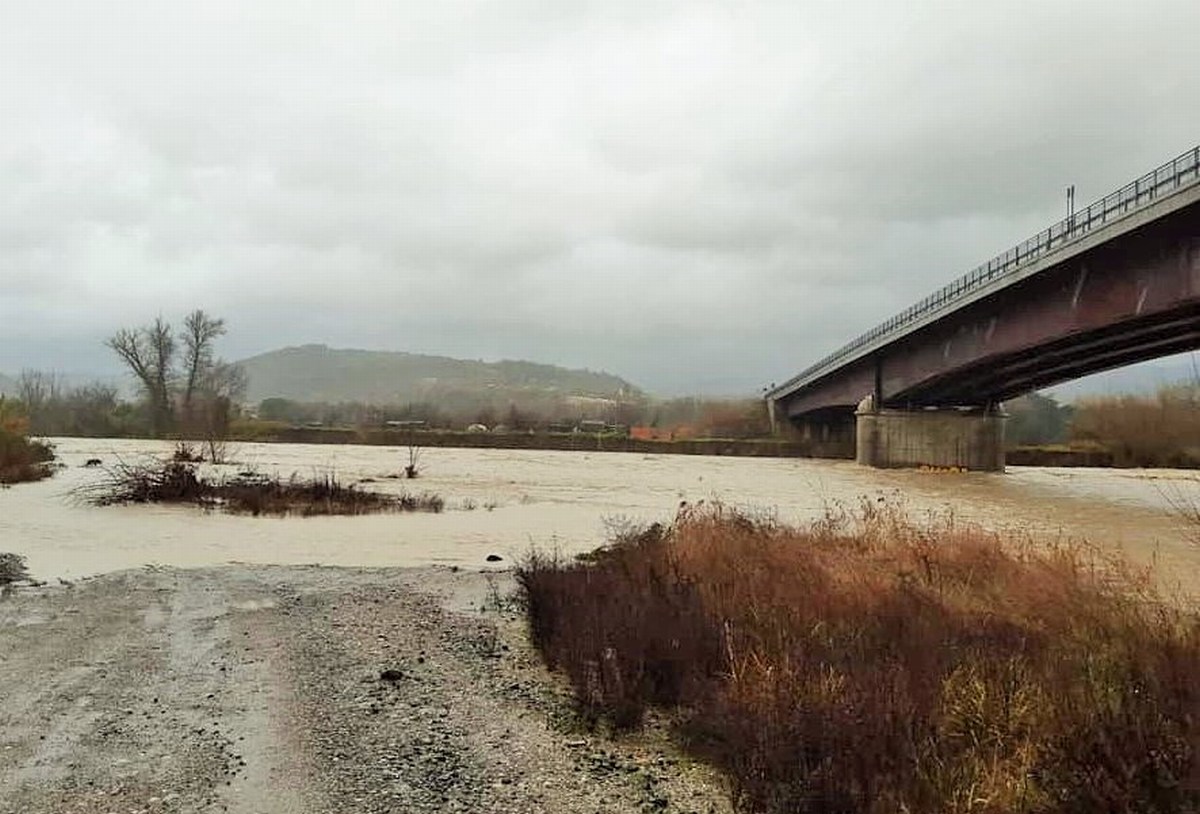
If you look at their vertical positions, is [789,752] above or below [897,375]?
below

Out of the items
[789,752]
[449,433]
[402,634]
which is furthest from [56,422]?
[789,752]

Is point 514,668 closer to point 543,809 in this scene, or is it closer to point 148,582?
point 543,809

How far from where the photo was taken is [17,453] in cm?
5241

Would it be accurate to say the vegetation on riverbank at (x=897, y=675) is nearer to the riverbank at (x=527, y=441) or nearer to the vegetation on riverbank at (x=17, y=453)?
the vegetation on riverbank at (x=17, y=453)

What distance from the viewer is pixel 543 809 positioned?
679cm

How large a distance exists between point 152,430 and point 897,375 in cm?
8313

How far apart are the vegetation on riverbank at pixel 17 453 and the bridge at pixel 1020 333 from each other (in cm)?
4905

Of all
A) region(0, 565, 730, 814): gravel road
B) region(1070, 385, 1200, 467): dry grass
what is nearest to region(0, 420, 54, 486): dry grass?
region(0, 565, 730, 814): gravel road

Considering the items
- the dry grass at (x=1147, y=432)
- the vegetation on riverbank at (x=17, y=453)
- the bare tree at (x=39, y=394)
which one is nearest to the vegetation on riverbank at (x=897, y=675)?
the vegetation on riverbank at (x=17, y=453)

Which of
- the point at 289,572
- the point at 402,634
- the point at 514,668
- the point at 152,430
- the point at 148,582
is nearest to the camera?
the point at 514,668

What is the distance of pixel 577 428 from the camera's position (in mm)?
114500

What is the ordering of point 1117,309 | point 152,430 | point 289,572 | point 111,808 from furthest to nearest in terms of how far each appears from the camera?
point 152,430, point 1117,309, point 289,572, point 111,808

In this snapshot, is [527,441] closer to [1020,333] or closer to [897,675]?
[1020,333]

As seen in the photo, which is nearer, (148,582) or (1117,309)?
(148,582)
